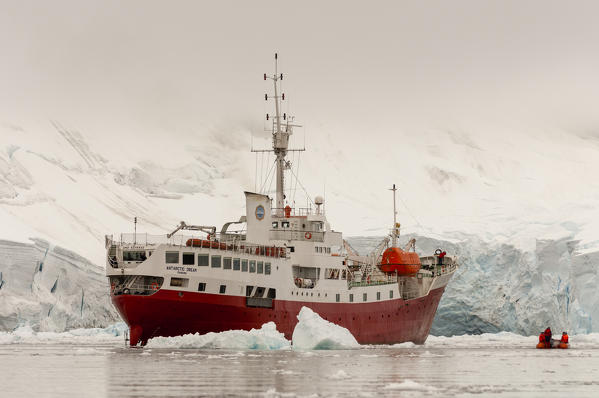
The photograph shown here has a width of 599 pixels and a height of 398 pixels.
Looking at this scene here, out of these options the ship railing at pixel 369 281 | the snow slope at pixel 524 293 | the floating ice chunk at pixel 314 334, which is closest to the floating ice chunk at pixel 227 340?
the floating ice chunk at pixel 314 334

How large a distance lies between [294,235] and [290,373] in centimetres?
2188

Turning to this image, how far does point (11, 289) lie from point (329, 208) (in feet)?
149

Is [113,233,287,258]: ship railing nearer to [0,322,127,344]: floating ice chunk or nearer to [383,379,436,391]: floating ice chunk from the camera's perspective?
[0,322,127,344]: floating ice chunk

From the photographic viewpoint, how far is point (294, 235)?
52.7m

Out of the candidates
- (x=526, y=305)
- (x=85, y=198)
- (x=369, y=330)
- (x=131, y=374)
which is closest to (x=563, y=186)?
(x=526, y=305)

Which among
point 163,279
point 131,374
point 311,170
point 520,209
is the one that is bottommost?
point 131,374

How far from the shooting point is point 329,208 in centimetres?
9988

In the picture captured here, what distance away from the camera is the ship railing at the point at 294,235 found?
52.7m

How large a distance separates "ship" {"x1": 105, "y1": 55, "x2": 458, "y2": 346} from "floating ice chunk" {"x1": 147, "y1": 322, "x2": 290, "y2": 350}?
1.40 feet

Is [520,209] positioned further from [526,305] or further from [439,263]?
[439,263]

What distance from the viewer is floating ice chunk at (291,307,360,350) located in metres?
45.9

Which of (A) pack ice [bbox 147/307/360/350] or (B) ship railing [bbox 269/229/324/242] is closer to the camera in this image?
(A) pack ice [bbox 147/307/360/350]

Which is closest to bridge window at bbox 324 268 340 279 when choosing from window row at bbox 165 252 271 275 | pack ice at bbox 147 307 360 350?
window row at bbox 165 252 271 275

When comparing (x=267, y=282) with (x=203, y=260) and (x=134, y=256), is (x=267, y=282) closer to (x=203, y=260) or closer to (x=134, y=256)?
(x=203, y=260)
